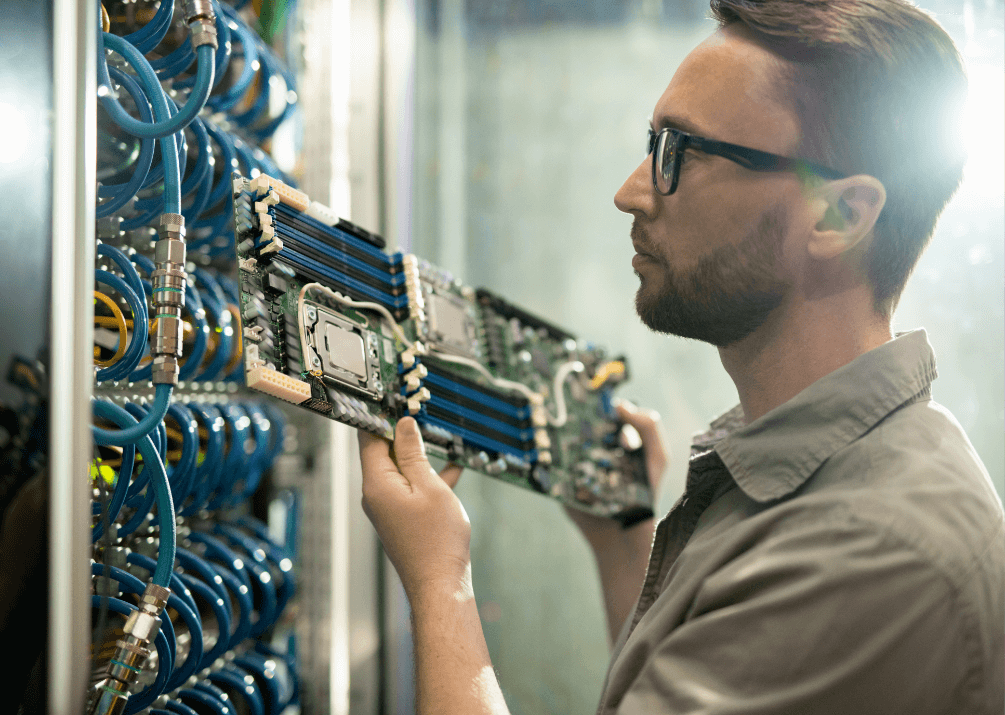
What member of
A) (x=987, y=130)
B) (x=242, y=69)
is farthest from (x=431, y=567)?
(x=987, y=130)

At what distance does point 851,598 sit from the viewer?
0.82 metres

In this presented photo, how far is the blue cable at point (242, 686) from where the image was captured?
146 cm

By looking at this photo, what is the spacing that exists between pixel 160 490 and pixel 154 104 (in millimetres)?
566

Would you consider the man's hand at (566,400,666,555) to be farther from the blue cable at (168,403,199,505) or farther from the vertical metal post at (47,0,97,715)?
the vertical metal post at (47,0,97,715)

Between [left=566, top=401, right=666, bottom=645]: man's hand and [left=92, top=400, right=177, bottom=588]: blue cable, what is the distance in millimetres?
946

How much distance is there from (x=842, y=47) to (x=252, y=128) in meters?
1.21

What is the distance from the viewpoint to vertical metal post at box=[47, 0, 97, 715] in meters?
0.75

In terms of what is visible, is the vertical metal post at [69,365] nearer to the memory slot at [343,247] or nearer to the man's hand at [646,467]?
the memory slot at [343,247]

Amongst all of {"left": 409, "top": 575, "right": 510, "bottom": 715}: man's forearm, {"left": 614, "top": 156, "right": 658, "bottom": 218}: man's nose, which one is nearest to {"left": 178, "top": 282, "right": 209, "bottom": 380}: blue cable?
{"left": 409, "top": 575, "right": 510, "bottom": 715}: man's forearm

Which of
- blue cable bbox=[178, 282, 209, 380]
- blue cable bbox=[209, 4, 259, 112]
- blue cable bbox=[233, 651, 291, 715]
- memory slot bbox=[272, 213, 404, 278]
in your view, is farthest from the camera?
blue cable bbox=[233, 651, 291, 715]

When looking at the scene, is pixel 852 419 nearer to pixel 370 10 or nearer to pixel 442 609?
pixel 442 609

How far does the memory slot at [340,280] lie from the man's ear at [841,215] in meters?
0.74

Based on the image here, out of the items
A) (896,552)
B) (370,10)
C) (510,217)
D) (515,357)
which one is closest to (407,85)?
(370,10)

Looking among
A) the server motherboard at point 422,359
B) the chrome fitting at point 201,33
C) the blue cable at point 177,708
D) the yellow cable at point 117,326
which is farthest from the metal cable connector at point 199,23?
the blue cable at point 177,708
